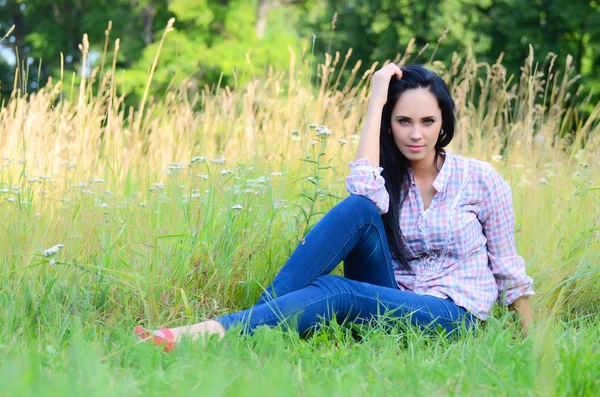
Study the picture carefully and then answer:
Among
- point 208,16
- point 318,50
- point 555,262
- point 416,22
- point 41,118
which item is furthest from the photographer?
point 318,50

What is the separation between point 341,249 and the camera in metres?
2.47

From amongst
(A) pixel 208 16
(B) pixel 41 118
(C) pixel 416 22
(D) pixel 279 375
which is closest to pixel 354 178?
(D) pixel 279 375

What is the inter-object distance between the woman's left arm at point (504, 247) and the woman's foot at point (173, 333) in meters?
1.05

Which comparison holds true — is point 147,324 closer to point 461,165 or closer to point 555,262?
point 461,165

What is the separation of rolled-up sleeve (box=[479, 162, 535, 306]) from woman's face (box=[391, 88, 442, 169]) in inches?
9.9

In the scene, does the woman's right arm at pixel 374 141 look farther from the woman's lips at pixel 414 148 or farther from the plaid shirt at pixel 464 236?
the woman's lips at pixel 414 148

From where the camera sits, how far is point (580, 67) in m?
13.4

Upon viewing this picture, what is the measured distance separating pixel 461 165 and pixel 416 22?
→ 12.3 metres

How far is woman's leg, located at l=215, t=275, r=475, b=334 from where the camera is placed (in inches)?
88.6

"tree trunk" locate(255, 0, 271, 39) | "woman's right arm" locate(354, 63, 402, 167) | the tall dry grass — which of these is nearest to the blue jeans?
"woman's right arm" locate(354, 63, 402, 167)

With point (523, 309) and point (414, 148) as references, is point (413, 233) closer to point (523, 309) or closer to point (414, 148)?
point (414, 148)

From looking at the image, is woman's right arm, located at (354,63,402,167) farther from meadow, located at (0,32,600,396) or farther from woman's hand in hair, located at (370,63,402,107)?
meadow, located at (0,32,600,396)

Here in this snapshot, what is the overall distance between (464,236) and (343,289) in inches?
19.9

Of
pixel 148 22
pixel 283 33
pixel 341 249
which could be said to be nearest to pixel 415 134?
pixel 341 249
